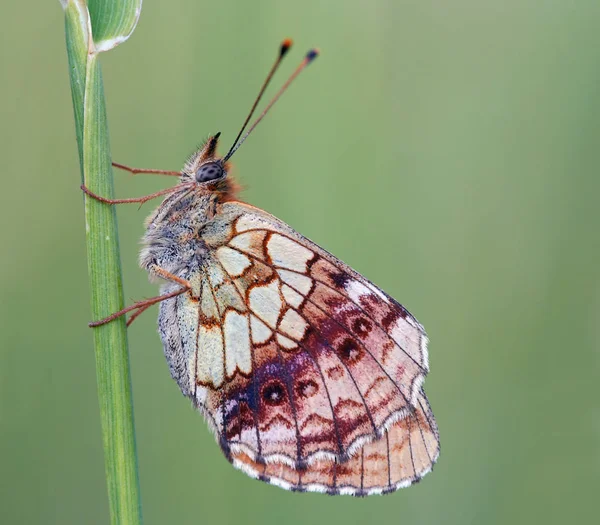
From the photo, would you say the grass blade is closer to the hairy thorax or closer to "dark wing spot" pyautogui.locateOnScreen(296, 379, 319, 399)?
the hairy thorax

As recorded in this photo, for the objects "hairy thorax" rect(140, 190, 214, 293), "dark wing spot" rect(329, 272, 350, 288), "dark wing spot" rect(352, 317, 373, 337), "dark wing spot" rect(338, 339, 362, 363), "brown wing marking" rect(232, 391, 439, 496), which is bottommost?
"brown wing marking" rect(232, 391, 439, 496)

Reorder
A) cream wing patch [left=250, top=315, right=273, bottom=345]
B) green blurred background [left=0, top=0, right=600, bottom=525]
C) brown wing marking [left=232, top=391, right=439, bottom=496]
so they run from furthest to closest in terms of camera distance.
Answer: green blurred background [left=0, top=0, right=600, bottom=525] < cream wing patch [left=250, top=315, right=273, bottom=345] < brown wing marking [left=232, top=391, right=439, bottom=496]

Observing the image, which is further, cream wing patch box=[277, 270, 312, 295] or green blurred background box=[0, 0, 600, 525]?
green blurred background box=[0, 0, 600, 525]

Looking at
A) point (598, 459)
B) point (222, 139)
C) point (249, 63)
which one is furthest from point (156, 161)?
point (598, 459)

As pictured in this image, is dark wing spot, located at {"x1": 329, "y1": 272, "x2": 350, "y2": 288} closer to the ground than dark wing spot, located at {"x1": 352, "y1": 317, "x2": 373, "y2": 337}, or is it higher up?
higher up

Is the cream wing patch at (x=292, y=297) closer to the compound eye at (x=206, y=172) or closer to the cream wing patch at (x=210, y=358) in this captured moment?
the cream wing patch at (x=210, y=358)

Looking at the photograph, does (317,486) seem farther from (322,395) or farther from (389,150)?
(389,150)

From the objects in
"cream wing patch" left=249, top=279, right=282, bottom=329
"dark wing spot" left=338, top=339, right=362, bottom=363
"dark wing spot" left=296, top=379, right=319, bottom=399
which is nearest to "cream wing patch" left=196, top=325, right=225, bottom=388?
"cream wing patch" left=249, top=279, right=282, bottom=329
